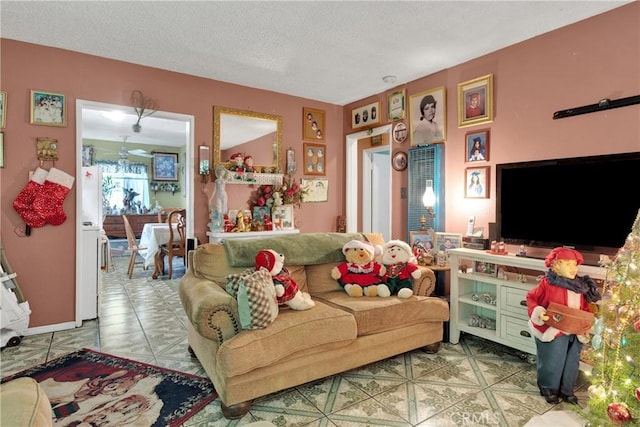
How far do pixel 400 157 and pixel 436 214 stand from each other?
859 mm

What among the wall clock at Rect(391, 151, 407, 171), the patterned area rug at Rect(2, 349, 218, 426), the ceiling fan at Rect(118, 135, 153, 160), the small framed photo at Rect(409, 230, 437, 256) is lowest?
the patterned area rug at Rect(2, 349, 218, 426)

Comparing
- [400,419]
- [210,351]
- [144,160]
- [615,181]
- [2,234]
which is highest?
[144,160]

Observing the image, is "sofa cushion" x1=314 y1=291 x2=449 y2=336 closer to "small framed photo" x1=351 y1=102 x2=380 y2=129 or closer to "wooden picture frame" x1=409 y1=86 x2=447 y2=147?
"wooden picture frame" x1=409 y1=86 x2=447 y2=147

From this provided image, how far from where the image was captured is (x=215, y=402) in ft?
6.88

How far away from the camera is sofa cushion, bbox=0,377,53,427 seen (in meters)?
0.85

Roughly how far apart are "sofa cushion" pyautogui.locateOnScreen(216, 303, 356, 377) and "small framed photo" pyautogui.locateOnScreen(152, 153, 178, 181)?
7.86 m

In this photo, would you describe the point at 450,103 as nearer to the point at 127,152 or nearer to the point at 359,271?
the point at 359,271

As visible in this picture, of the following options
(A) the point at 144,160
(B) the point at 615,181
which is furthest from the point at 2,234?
(A) the point at 144,160

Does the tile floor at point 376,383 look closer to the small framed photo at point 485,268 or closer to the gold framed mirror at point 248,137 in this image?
the small framed photo at point 485,268

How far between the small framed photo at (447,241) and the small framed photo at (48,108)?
3.69 m

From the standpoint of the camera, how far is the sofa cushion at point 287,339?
1869mm

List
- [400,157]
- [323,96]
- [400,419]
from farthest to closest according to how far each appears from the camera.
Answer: [323,96] → [400,157] → [400,419]

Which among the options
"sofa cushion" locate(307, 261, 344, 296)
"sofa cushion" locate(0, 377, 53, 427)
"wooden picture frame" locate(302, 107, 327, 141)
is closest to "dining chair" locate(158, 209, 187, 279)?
"wooden picture frame" locate(302, 107, 327, 141)

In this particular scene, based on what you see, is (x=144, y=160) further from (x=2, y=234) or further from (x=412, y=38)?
(x=412, y=38)
